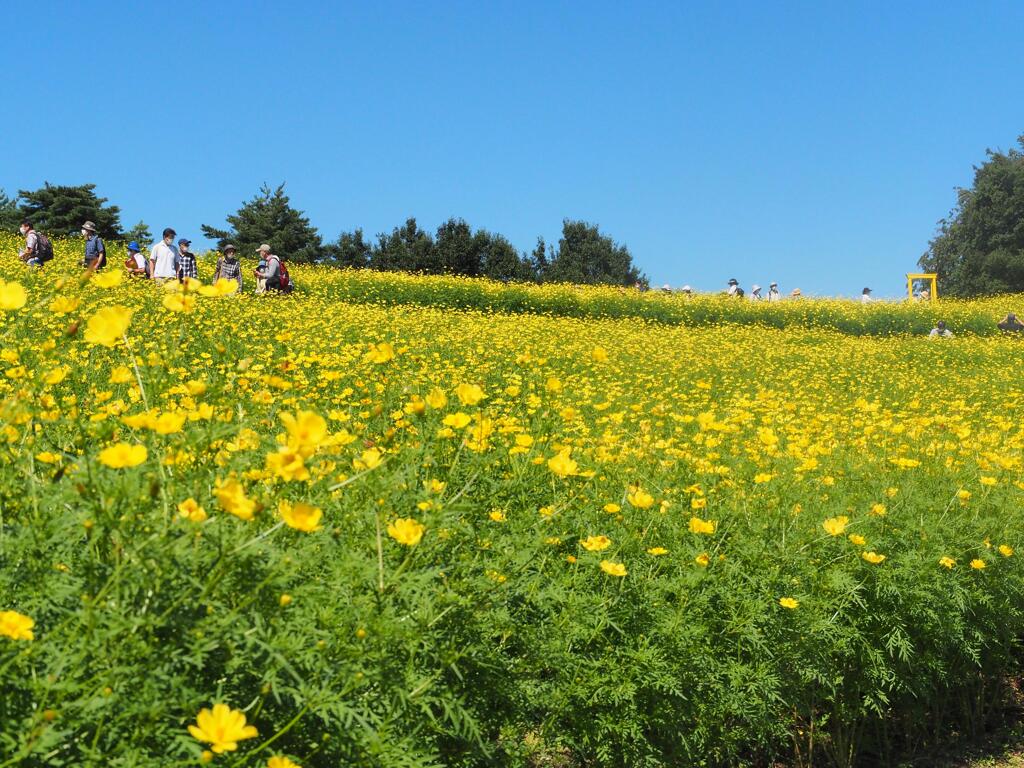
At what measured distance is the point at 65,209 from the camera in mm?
31469

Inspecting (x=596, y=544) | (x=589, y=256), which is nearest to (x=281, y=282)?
(x=596, y=544)

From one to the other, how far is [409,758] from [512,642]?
2.16 feet

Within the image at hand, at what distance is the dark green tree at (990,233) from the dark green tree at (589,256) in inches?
682

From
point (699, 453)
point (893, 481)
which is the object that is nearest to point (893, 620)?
point (893, 481)

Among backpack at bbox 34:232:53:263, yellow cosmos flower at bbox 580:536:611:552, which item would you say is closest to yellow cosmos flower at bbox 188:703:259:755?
yellow cosmos flower at bbox 580:536:611:552

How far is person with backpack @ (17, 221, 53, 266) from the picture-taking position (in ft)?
48.1

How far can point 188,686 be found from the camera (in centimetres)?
164

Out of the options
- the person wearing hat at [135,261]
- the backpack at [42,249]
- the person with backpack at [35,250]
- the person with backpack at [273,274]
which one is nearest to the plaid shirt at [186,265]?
the person wearing hat at [135,261]

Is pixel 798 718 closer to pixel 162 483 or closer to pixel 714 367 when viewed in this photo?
pixel 162 483

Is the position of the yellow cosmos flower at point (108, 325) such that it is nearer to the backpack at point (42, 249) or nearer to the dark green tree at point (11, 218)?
the backpack at point (42, 249)

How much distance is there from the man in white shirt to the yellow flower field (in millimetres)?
8620

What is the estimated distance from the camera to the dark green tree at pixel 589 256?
170 feet

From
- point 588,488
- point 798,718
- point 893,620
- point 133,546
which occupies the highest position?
point 133,546

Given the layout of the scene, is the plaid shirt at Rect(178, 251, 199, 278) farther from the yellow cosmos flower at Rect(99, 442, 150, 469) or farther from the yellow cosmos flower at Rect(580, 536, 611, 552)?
the yellow cosmos flower at Rect(99, 442, 150, 469)
